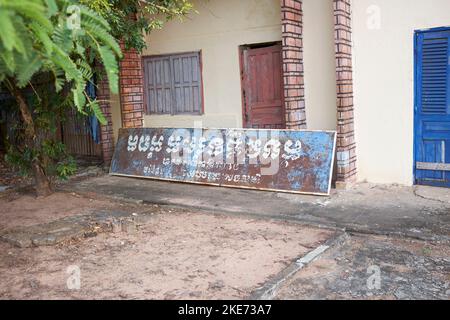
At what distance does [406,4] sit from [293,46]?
1.53 metres

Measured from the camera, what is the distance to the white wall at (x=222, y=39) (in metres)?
7.55

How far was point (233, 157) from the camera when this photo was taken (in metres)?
7.20

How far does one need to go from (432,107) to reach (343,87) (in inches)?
45.2

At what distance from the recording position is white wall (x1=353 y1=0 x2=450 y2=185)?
20.9ft

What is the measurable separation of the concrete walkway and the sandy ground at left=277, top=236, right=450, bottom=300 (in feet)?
0.88

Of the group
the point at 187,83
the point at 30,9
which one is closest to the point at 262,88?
the point at 187,83

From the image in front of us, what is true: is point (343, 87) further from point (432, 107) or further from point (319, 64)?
point (432, 107)

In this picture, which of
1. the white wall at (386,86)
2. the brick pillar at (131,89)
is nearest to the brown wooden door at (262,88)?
the white wall at (386,86)
